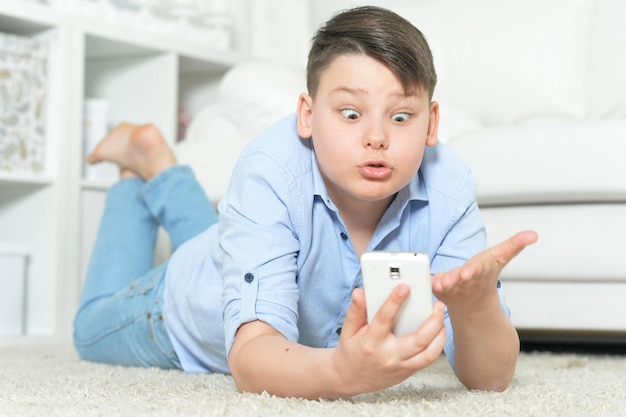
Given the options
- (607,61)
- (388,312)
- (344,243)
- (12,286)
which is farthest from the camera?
(607,61)

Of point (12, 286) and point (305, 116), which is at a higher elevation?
point (305, 116)

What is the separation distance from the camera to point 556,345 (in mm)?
1900

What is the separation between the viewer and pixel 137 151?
1.58 metres

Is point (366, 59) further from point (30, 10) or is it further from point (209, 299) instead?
point (30, 10)

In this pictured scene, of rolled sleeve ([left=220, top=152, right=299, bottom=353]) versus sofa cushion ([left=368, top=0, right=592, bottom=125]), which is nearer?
rolled sleeve ([left=220, top=152, right=299, bottom=353])

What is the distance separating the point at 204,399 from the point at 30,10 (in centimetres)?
138

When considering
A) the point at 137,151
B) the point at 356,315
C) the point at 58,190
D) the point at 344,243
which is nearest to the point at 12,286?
the point at 58,190

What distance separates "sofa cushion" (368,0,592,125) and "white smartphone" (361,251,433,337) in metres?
1.44

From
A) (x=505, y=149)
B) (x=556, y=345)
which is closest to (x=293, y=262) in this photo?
(x=505, y=149)

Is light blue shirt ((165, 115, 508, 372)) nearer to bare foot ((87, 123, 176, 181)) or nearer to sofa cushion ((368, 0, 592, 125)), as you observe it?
bare foot ((87, 123, 176, 181))

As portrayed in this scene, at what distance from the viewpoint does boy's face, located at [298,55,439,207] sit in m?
0.91

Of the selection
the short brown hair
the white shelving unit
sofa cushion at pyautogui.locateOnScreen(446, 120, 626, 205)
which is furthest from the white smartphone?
the white shelving unit

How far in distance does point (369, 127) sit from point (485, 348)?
10.2 inches

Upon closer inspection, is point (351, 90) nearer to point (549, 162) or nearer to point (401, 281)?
point (401, 281)
